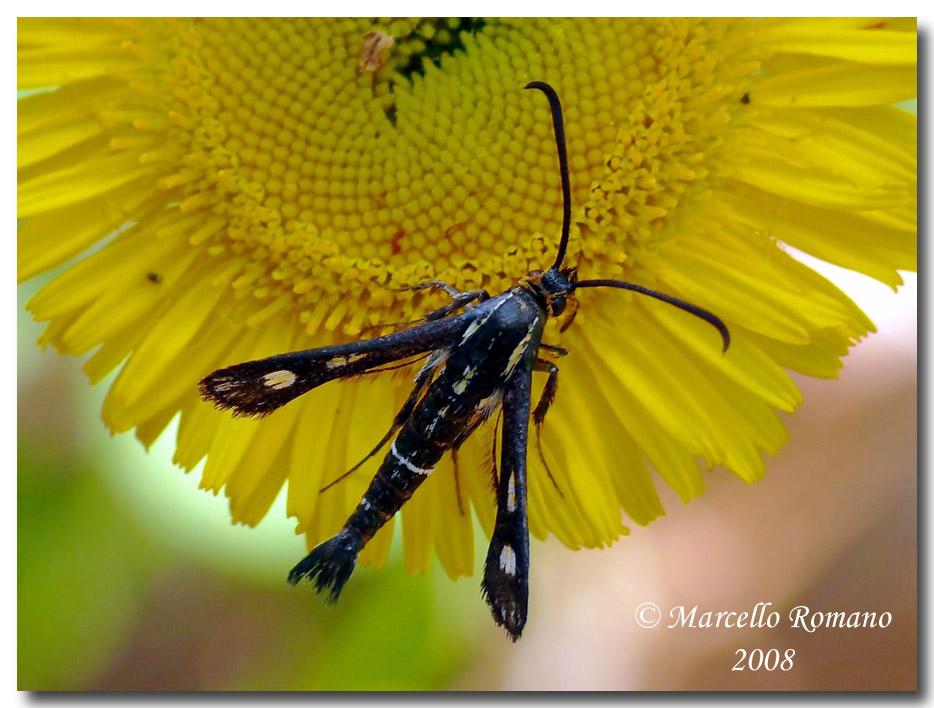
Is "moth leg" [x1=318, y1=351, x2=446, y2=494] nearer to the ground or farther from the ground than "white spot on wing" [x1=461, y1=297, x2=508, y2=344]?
nearer to the ground

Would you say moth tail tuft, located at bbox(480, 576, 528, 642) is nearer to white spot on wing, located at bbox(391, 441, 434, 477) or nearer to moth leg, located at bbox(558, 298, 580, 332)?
white spot on wing, located at bbox(391, 441, 434, 477)

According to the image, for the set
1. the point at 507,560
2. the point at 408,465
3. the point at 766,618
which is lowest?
the point at 766,618

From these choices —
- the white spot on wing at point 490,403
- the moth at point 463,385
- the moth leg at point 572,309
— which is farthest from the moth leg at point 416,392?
the moth leg at point 572,309

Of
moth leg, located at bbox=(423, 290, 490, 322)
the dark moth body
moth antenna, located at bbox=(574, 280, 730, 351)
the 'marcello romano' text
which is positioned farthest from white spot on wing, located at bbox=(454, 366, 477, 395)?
the 'marcello romano' text

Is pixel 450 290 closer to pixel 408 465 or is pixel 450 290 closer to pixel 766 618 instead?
pixel 408 465

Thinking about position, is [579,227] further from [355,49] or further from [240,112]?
[240,112]

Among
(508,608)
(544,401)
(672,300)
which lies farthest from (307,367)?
(672,300)
